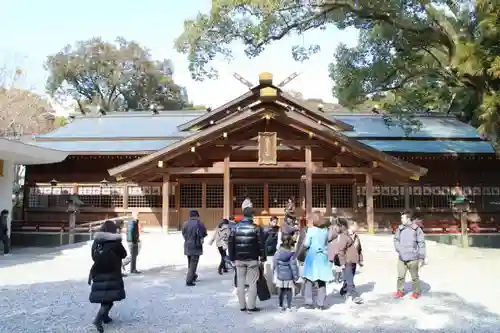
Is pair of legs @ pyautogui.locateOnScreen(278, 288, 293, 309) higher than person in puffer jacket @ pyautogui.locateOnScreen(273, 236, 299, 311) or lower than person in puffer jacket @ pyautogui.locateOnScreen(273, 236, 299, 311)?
lower

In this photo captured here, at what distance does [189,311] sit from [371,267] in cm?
613

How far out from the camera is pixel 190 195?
19797mm

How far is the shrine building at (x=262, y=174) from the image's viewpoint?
1712 cm

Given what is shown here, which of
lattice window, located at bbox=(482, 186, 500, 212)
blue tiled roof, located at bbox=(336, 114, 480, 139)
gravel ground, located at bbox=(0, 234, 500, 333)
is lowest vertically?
gravel ground, located at bbox=(0, 234, 500, 333)

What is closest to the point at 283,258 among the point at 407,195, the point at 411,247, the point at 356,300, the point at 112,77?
the point at 356,300

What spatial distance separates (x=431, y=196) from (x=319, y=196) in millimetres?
5470

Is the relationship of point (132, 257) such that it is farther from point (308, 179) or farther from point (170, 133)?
point (170, 133)

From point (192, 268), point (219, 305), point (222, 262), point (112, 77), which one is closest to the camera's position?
point (219, 305)

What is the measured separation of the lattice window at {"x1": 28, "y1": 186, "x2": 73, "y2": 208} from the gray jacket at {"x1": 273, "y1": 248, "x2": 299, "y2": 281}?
16982 millimetres

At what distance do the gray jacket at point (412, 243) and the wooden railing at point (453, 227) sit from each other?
11426 millimetres

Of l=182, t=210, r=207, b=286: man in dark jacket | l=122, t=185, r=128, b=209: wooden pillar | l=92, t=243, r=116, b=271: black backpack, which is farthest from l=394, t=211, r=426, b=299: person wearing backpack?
l=122, t=185, r=128, b=209: wooden pillar

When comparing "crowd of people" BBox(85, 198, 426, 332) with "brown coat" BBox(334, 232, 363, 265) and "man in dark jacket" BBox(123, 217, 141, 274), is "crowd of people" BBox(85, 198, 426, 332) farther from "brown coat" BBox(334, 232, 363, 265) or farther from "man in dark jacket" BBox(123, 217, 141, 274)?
"man in dark jacket" BBox(123, 217, 141, 274)

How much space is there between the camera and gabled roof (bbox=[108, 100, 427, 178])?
1599 centimetres

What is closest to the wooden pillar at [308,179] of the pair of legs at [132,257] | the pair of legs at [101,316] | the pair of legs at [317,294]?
the pair of legs at [132,257]
